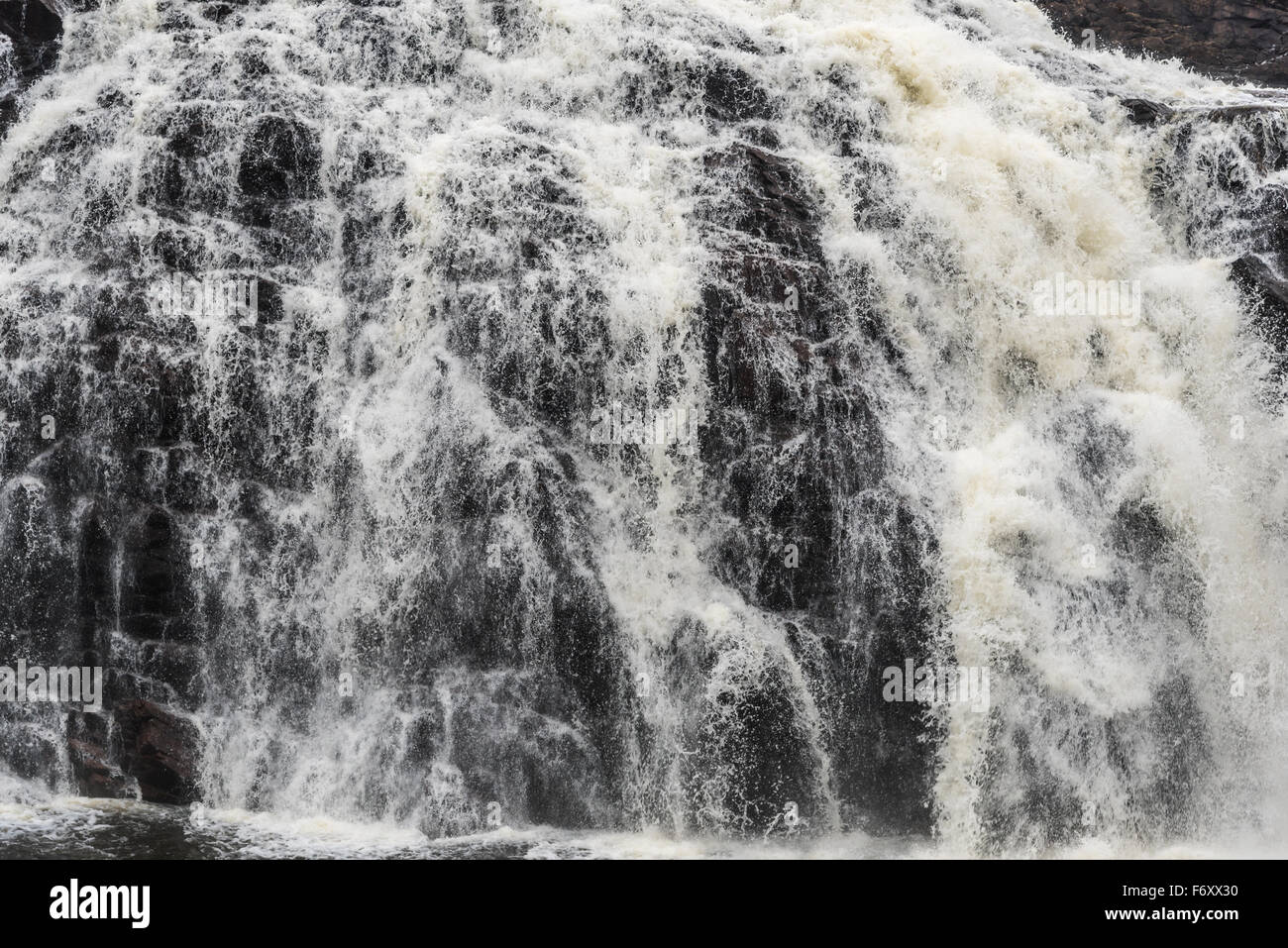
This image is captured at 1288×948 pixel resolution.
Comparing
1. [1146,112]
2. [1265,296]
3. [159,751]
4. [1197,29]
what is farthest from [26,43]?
[1197,29]

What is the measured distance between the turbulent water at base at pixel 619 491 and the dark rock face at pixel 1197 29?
6.33m

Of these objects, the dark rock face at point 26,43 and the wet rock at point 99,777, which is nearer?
the wet rock at point 99,777

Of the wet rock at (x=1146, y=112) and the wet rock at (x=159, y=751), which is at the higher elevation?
the wet rock at (x=1146, y=112)

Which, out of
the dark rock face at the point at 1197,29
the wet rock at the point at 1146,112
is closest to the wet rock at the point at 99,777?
the wet rock at the point at 1146,112

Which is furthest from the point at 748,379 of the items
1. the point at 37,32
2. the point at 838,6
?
the point at 37,32

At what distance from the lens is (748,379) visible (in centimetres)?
1135

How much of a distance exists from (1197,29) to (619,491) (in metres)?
14.0

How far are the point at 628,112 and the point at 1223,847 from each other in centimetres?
996

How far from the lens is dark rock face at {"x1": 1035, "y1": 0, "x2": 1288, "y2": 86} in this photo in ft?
60.5

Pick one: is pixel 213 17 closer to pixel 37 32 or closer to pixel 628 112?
pixel 37 32

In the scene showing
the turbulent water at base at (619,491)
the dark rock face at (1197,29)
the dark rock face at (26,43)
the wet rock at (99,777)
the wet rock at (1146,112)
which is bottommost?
the wet rock at (99,777)

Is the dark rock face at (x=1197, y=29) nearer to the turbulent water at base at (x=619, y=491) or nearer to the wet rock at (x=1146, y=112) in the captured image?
the wet rock at (x=1146, y=112)

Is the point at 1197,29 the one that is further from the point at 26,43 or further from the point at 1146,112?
the point at 26,43

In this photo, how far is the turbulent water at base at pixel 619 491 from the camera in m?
10.4
